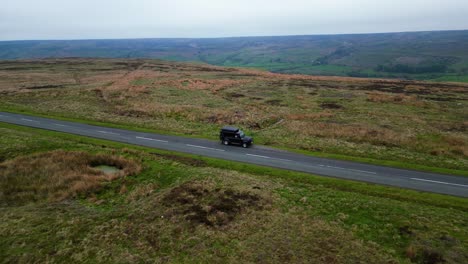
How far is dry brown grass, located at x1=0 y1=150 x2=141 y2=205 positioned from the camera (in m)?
26.3

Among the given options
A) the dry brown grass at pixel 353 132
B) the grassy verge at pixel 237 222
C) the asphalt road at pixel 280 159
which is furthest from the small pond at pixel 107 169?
the dry brown grass at pixel 353 132

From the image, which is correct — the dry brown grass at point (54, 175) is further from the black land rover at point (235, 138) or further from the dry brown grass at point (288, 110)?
the dry brown grass at point (288, 110)

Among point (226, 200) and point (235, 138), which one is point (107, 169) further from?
point (235, 138)

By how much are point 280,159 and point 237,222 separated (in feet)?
43.6

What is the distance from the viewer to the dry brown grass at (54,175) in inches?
1035

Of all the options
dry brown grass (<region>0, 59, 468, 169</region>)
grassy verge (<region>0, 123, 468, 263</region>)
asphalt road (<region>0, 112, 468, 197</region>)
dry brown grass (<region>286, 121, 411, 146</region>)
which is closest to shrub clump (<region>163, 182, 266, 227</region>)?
grassy verge (<region>0, 123, 468, 263</region>)

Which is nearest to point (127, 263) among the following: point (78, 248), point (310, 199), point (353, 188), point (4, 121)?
point (78, 248)

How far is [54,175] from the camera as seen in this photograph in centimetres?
2934

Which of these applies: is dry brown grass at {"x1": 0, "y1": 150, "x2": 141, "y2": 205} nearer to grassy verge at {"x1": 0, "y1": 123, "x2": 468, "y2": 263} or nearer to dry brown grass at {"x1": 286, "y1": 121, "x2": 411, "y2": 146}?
grassy verge at {"x1": 0, "y1": 123, "x2": 468, "y2": 263}

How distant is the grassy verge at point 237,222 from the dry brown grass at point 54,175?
143cm

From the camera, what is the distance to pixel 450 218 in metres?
21.7

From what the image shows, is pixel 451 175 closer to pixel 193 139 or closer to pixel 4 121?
pixel 193 139

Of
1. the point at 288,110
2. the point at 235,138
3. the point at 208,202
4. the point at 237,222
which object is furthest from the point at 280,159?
the point at 288,110

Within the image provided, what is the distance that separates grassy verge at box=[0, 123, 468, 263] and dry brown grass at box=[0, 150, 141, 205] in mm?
1434
